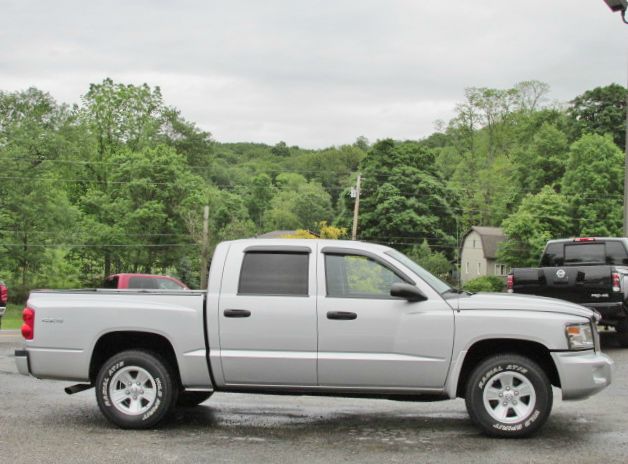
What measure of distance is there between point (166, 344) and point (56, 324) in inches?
43.1

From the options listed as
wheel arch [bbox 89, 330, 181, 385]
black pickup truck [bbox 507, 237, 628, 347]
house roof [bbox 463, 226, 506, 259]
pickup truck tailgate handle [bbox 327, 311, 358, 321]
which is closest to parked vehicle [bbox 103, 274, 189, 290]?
black pickup truck [bbox 507, 237, 628, 347]

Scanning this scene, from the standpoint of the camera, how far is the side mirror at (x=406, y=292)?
766 cm

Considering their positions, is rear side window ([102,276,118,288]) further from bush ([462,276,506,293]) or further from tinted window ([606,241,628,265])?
bush ([462,276,506,293])

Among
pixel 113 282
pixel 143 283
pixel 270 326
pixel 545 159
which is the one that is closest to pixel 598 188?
pixel 545 159

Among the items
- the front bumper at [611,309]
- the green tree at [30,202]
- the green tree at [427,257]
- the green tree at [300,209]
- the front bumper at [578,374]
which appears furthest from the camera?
the green tree at [300,209]

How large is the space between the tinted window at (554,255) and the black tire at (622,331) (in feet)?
6.15

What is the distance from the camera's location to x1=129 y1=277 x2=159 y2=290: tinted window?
2402 centimetres

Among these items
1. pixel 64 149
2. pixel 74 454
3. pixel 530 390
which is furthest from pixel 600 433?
pixel 64 149

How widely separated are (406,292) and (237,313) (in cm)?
160

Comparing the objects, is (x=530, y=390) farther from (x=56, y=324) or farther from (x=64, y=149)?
(x=64, y=149)

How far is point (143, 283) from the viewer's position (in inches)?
951

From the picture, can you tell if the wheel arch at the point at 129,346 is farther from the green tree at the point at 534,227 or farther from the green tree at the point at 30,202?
the green tree at the point at 534,227

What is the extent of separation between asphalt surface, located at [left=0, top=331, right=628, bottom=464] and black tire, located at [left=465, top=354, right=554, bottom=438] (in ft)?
0.48

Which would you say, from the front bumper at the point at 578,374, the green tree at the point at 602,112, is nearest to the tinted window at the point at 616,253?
the front bumper at the point at 578,374
